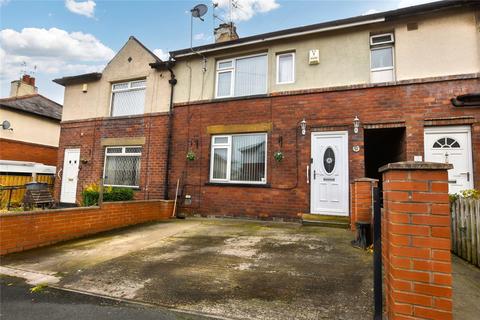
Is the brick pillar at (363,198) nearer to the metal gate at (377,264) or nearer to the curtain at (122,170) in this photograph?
the metal gate at (377,264)

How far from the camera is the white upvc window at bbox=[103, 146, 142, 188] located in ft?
32.7

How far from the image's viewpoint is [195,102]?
9.25 m

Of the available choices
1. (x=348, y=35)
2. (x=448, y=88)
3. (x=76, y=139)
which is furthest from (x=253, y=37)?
(x=76, y=139)

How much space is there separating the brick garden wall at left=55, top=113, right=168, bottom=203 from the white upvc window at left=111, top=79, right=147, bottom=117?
1.20ft

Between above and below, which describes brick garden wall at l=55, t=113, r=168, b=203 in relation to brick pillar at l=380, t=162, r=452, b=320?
above

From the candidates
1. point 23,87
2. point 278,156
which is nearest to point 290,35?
point 278,156

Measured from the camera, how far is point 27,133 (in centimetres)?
1434

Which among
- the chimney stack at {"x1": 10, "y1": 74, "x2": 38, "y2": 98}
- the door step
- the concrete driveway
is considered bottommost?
the concrete driveway

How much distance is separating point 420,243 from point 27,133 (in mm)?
17869

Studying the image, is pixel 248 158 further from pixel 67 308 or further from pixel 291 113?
pixel 67 308

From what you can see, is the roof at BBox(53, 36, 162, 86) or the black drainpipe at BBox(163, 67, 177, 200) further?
the roof at BBox(53, 36, 162, 86)

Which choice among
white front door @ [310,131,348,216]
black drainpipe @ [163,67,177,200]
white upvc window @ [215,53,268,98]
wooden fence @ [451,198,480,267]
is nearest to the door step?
white front door @ [310,131,348,216]

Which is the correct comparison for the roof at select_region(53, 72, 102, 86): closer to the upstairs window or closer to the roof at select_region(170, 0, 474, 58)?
the roof at select_region(170, 0, 474, 58)

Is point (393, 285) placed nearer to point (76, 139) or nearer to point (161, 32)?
point (161, 32)
